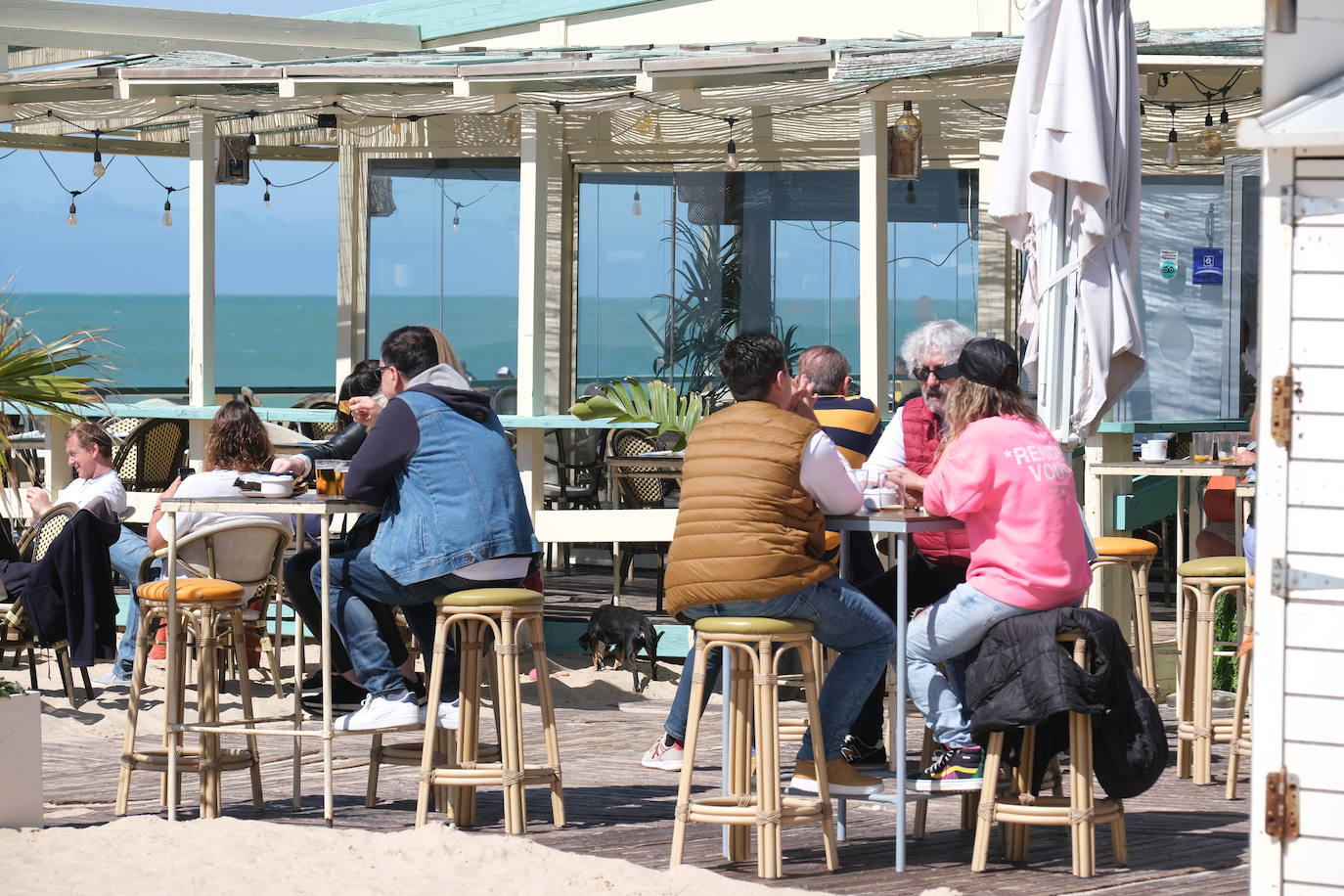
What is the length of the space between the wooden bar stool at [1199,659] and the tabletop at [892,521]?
4.59 ft

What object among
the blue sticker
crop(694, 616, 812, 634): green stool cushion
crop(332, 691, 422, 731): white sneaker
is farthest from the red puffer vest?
the blue sticker

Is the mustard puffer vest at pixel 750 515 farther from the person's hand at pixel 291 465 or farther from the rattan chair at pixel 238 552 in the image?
the rattan chair at pixel 238 552

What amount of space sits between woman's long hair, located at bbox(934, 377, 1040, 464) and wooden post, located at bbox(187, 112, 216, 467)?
5.89 meters

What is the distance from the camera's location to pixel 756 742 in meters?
4.90

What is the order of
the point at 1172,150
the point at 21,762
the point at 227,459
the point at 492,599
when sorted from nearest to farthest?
the point at 492,599
the point at 21,762
the point at 227,459
the point at 1172,150

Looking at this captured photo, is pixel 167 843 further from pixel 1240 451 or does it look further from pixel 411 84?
pixel 411 84

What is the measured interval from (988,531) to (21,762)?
289cm

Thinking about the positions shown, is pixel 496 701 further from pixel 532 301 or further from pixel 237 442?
pixel 532 301

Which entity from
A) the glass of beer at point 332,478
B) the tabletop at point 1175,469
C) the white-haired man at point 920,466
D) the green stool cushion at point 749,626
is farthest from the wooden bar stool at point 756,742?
the tabletop at point 1175,469

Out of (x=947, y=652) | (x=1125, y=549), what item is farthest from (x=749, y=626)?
(x=1125, y=549)

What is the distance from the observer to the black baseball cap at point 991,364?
5137 mm

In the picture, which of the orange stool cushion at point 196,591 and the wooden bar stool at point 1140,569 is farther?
the wooden bar stool at point 1140,569

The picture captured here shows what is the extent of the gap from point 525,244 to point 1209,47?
339 centimetres

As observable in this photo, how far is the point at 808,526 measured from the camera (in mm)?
5082
